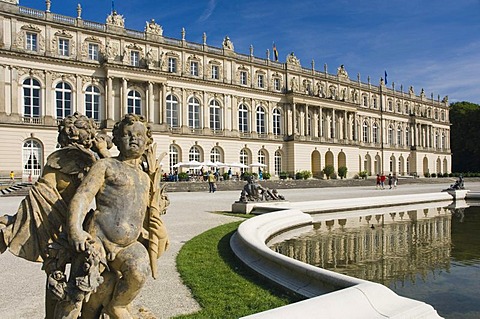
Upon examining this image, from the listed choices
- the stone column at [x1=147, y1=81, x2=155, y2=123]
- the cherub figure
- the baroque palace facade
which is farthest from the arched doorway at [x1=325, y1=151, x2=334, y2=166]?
the cherub figure

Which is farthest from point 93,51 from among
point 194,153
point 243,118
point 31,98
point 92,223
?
point 92,223

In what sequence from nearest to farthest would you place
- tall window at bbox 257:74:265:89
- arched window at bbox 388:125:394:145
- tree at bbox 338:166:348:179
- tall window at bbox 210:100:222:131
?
tall window at bbox 210:100:222:131 → tall window at bbox 257:74:265:89 → tree at bbox 338:166:348:179 → arched window at bbox 388:125:394:145

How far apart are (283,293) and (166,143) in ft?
120

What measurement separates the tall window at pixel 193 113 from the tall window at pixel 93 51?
11.0 meters

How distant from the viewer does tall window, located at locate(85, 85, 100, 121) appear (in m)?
37.6

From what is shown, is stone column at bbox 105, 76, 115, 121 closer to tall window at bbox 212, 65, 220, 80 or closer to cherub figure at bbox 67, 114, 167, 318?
tall window at bbox 212, 65, 220, 80

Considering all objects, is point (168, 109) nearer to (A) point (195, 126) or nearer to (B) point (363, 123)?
(A) point (195, 126)

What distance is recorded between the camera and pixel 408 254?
349 inches

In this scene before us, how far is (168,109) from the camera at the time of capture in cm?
4288

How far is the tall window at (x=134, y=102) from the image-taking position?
39.6 m

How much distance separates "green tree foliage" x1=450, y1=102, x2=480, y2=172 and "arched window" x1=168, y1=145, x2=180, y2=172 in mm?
61999

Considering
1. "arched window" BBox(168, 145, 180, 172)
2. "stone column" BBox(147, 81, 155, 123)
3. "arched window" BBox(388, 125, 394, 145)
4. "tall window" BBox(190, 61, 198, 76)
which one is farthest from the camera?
"arched window" BBox(388, 125, 394, 145)

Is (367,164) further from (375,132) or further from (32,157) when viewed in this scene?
(32,157)

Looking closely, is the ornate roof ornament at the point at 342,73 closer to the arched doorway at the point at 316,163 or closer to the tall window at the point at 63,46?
the arched doorway at the point at 316,163
